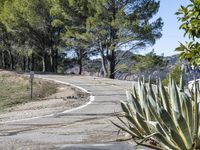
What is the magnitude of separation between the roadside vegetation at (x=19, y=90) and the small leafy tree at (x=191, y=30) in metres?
19.2

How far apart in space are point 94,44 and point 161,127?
40.3 meters

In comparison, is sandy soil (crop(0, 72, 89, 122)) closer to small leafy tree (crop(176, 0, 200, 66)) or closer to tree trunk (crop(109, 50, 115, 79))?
small leafy tree (crop(176, 0, 200, 66))

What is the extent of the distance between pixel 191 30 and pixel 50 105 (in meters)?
15.9

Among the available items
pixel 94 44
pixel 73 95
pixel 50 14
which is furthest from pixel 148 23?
pixel 73 95

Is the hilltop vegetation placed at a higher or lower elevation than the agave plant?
higher

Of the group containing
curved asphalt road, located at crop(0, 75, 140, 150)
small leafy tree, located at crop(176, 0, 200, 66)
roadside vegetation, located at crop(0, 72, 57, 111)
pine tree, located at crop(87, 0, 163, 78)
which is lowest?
curved asphalt road, located at crop(0, 75, 140, 150)

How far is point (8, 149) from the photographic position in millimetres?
9094

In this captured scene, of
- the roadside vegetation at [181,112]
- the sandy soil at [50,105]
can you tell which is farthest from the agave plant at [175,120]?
the sandy soil at [50,105]

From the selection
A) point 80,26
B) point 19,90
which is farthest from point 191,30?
point 80,26

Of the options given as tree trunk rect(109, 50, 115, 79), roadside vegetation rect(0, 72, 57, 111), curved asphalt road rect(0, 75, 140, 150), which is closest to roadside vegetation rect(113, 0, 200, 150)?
curved asphalt road rect(0, 75, 140, 150)

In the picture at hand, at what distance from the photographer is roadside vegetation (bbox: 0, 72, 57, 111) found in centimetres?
2541

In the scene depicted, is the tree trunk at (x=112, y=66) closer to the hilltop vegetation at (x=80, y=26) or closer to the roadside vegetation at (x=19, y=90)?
the hilltop vegetation at (x=80, y=26)

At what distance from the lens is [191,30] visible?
443 centimetres

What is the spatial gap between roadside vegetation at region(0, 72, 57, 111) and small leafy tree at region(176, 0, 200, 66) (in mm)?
19232
